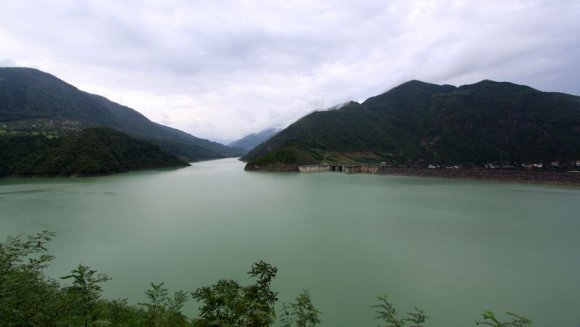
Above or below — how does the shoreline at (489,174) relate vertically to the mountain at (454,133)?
below

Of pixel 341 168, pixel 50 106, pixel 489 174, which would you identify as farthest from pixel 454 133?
pixel 50 106

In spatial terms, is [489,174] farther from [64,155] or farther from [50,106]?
[50,106]

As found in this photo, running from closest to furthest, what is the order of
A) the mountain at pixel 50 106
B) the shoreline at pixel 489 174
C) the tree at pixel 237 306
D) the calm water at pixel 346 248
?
the tree at pixel 237 306, the calm water at pixel 346 248, the shoreline at pixel 489 174, the mountain at pixel 50 106

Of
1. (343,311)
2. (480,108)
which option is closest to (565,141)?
(480,108)

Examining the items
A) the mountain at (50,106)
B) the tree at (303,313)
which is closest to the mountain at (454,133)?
the mountain at (50,106)

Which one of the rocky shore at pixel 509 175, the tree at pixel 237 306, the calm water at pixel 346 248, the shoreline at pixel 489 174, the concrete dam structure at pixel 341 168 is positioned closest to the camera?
the tree at pixel 237 306

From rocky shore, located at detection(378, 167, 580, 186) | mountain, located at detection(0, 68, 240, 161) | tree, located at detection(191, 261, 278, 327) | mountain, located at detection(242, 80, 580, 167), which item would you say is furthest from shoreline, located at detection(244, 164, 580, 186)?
mountain, located at detection(0, 68, 240, 161)

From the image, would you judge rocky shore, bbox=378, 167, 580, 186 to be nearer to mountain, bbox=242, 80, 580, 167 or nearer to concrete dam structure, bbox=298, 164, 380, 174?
concrete dam structure, bbox=298, 164, 380, 174

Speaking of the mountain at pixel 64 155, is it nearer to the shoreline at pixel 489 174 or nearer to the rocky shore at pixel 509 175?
the shoreline at pixel 489 174
